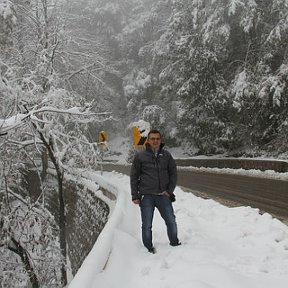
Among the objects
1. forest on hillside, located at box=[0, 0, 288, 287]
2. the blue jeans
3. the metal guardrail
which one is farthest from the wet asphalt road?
forest on hillside, located at box=[0, 0, 288, 287]

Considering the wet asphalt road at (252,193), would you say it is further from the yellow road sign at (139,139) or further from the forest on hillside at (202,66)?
the forest on hillside at (202,66)

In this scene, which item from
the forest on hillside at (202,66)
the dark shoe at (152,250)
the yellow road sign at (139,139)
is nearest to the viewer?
the dark shoe at (152,250)

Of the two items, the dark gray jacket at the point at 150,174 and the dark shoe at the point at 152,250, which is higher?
the dark gray jacket at the point at 150,174

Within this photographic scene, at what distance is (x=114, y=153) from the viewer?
45031 millimetres

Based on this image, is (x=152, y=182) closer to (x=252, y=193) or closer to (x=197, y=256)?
(x=197, y=256)

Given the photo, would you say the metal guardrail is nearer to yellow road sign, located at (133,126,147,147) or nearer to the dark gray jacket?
yellow road sign, located at (133,126,147,147)

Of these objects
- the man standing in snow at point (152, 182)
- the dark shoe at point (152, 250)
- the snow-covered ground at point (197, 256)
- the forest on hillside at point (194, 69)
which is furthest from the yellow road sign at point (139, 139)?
the dark shoe at point (152, 250)

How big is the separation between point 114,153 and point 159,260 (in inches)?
1544

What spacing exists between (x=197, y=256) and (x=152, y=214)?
1.02 m

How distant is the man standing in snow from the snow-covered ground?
399 millimetres

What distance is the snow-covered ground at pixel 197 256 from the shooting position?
4977 mm

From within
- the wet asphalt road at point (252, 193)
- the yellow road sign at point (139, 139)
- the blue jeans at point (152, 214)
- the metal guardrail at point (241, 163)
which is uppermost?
the blue jeans at point (152, 214)

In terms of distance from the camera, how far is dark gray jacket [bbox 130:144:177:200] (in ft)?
21.5

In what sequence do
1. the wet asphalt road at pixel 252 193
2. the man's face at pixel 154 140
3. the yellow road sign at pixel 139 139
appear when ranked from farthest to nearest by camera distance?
the yellow road sign at pixel 139 139 → the wet asphalt road at pixel 252 193 → the man's face at pixel 154 140
